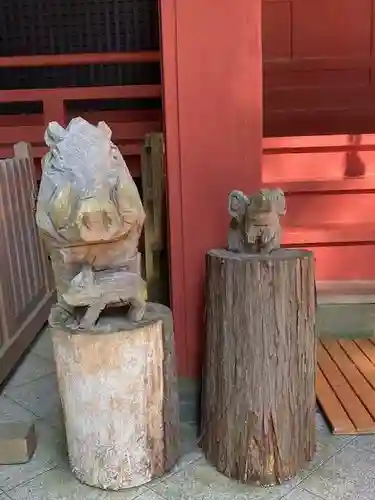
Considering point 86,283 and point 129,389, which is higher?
point 86,283

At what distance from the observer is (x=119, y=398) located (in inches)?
73.1

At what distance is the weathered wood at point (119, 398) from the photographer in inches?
72.0

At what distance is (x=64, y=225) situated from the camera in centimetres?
172

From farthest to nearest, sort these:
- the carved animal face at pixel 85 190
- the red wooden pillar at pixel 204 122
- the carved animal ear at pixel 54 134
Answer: the red wooden pillar at pixel 204 122
the carved animal ear at pixel 54 134
the carved animal face at pixel 85 190

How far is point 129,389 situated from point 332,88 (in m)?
3.16

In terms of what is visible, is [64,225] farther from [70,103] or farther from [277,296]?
[70,103]

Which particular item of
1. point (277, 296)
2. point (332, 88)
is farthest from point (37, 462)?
point (332, 88)

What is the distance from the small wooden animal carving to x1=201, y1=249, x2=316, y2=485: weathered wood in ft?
0.88

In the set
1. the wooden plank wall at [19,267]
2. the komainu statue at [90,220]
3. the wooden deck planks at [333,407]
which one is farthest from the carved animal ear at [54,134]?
the wooden deck planks at [333,407]

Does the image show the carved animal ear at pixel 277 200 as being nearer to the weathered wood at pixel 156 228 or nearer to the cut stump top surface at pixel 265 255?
the cut stump top surface at pixel 265 255

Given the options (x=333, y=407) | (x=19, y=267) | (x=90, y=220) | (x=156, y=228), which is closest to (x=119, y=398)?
(x=90, y=220)

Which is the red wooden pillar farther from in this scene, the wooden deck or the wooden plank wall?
the wooden plank wall

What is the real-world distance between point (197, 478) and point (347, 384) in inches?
35.0

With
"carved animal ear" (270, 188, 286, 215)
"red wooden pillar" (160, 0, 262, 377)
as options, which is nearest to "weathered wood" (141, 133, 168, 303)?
"red wooden pillar" (160, 0, 262, 377)
